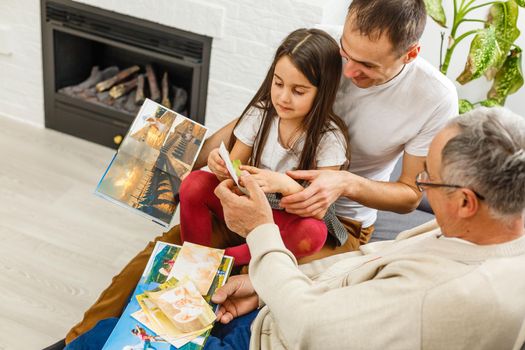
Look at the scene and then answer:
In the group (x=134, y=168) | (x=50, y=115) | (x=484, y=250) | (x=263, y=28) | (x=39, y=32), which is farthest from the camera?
(x=50, y=115)

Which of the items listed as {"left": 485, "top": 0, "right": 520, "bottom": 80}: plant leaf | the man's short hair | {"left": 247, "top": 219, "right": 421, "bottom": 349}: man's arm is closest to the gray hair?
{"left": 247, "top": 219, "right": 421, "bottom": 349}: man's arm

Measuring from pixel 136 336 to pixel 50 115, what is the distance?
201 centimetres

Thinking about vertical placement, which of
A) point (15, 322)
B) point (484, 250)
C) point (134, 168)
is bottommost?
point (15, 322)

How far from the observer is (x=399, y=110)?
66.0 inches

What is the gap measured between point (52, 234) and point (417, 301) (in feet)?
5.94

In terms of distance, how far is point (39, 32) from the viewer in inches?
114

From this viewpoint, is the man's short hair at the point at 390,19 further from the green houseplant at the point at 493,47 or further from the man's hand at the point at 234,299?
the green houseplant at the point at 493,47

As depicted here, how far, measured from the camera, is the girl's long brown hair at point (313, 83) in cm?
158

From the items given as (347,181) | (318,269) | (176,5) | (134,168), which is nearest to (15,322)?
(134,168)

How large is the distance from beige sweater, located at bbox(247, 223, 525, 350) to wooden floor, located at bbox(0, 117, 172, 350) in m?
1.17

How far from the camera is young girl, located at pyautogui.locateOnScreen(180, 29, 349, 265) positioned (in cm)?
158

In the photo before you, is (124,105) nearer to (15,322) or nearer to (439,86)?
(15,322)

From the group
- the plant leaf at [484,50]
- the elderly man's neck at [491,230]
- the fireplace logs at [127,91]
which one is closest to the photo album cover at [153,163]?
the elderly man's neck at [491,230]

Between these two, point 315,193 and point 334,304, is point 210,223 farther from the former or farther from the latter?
point 334,304
